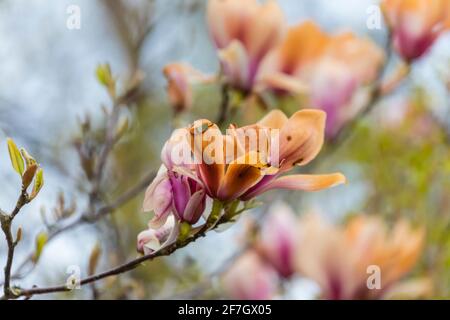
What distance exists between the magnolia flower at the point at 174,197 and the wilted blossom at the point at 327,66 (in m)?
0.40

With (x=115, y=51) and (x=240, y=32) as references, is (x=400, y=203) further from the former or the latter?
(x=115, y=51)

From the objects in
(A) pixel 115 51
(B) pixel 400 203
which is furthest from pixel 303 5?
(B) pixel 400 203

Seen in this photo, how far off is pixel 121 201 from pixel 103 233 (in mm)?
209

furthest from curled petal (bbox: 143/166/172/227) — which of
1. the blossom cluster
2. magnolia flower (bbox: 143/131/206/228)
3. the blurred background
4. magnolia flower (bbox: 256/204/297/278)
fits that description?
magnolia flower (bbox: 256/204/297/278)

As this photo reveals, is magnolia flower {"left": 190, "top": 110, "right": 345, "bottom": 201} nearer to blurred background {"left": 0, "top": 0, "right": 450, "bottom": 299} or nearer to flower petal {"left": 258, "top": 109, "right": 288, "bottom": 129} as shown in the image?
flower petal {"left": 258, "top": 109, "right": 288, "bottom": 129}

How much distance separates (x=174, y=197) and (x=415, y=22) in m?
0.48

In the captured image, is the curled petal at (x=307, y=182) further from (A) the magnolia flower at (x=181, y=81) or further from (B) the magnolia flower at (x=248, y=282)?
(B) the magnolia flower at (x=248, y=282)

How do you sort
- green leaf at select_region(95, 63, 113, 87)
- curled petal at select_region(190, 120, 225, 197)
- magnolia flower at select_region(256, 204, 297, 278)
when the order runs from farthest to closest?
magnolia flower at select_region(256, 204, 297, 278) < green leaf at select_region(95, 63, 113, 87) < curled petal at select_region(190, 120, 225, 197)

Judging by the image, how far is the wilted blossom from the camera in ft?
3.12

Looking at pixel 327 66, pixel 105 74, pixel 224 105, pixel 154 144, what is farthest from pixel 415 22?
pixel 154 144

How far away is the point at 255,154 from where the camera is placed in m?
0.51

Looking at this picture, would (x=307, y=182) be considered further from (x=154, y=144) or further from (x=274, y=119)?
(x=154, y=144)

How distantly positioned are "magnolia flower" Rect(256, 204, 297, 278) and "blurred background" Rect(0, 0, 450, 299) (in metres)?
0.03

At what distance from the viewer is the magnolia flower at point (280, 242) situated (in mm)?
1088
